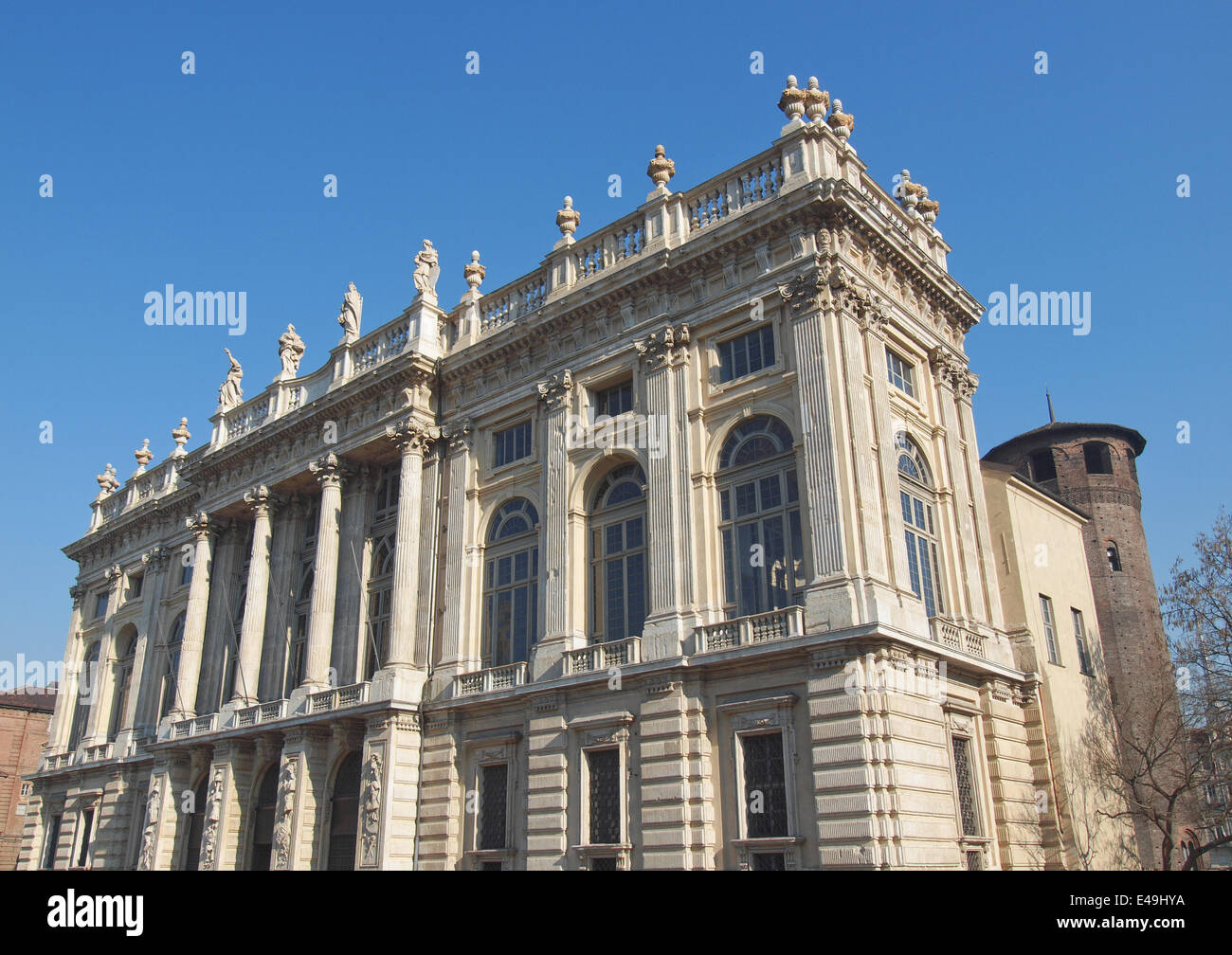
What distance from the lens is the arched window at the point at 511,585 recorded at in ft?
91.5

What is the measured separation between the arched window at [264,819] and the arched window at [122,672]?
15.3 metres

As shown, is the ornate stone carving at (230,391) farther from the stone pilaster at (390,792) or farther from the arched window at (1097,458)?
the arched window at (1097,458)

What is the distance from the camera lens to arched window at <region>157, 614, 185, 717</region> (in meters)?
40.8

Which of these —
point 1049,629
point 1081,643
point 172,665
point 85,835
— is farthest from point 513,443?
point 85,835

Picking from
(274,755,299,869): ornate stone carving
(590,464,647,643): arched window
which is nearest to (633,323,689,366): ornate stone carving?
(590,464,647,643): arched window

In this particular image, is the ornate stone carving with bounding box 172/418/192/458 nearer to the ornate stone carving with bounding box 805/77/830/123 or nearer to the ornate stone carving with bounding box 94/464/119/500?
the ornate stone carving with bounding box 94/464/119/500

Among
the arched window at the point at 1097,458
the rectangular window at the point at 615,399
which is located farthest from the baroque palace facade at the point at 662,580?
the arched window at the point at 1097,458

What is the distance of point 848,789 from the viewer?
62.8ft

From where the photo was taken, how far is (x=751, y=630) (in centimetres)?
2175

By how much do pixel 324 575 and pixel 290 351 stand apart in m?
10.8

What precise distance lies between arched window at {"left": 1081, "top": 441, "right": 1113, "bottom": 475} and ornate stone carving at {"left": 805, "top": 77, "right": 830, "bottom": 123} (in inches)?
969

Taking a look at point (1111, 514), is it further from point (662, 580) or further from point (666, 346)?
point (662, 580)
